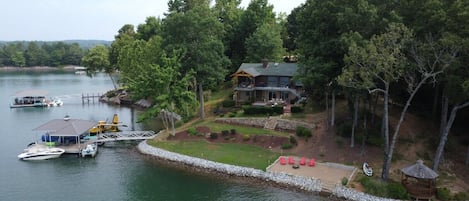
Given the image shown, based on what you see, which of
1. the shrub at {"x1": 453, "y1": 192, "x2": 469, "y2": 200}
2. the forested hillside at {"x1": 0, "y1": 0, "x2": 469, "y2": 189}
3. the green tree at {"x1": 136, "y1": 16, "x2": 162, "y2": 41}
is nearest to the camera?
the shrub at {"x1": 453, "y1": 192, "x2": 469, "y2": 200}

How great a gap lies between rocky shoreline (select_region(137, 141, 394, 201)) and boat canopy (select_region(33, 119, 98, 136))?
7.47 metres

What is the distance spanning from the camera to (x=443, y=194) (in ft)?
87.4

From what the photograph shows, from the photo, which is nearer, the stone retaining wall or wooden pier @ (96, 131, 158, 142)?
the stone retaining wall

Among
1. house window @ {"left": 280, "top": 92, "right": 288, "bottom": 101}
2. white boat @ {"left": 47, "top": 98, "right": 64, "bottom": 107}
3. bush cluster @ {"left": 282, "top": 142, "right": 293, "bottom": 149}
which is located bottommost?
bush cluster @ {"left": 282, "top": 142, "right": 293, "bottom": 149}

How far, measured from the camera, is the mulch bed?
127 feet

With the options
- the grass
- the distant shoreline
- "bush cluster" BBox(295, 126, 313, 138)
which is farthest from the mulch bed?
the distant shoreline

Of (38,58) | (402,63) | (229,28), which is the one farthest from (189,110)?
(38,58)

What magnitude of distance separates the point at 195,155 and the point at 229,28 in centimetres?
3393

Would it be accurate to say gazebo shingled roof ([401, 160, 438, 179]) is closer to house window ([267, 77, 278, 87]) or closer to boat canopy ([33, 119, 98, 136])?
house window ([267, 77, 278, 87])

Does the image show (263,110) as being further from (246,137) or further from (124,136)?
(124,136)

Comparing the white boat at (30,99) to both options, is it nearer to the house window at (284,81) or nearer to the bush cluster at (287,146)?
the house window at (284,81)

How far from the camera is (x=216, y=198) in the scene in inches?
1158

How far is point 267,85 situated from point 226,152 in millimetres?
17003

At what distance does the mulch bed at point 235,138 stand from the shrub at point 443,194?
14.3 meters
